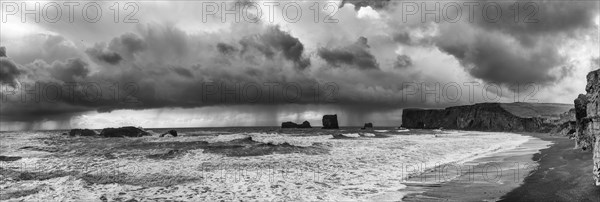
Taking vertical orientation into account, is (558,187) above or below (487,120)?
above

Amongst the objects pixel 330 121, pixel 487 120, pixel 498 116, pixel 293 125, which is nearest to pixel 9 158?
pixel 293 125

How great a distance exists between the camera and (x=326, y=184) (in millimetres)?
14062

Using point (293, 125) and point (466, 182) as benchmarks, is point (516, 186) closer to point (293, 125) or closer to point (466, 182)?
point (466, 182)

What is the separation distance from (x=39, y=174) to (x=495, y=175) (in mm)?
20041

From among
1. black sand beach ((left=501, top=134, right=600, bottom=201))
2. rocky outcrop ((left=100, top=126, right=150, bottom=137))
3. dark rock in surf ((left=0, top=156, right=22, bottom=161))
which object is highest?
black sand beach ((left=501, top=134, right=600, bottom=201))

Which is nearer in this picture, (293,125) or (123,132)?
(123,132)

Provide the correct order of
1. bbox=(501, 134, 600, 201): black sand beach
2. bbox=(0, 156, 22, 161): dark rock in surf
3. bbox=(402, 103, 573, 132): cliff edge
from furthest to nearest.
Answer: bbox=(402, 103, 573, 132): cliff edge, bbox=(0, 156, 22, 161): dark rock in surf, bbox=(501, 134, 600, 201): black sand beach

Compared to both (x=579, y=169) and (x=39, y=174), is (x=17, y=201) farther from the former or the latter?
(x=579, y=169)

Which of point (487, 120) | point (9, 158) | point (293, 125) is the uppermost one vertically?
point (9, 158)

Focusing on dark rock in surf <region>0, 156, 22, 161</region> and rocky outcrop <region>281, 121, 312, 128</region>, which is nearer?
dark rock in surf <region>0, 156, 22, 161</region>

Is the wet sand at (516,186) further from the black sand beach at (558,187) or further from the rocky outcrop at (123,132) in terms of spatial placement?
the rocky outcrop at (123,132)

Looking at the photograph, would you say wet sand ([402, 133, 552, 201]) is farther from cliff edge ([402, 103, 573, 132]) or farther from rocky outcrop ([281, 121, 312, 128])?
rocky outcrop ([281, 121, 312, 128])

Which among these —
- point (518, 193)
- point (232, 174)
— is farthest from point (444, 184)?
point (232, 174)

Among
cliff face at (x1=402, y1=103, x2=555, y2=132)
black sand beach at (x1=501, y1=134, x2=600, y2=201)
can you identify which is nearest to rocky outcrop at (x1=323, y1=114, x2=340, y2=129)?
cliff face at (x1=402, y1=103, x2=555, y2=132)
